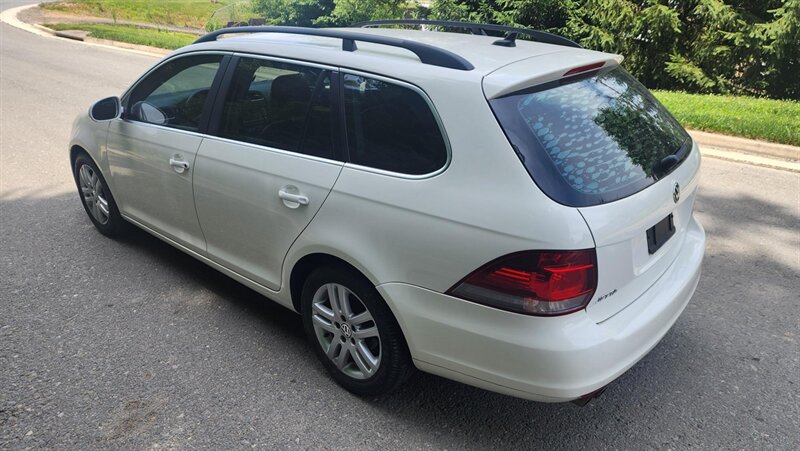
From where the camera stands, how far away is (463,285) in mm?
2393

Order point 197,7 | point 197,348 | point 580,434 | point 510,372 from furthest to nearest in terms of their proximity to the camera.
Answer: point 197,7 → point 197,348 → point 580,434 → point 510,372

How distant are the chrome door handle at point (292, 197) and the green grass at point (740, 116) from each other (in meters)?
6.61

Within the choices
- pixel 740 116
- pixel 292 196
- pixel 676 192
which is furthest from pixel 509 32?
pixel 740 116

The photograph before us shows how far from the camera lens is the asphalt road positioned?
9.14 ft

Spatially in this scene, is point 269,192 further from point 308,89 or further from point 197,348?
point 197,348

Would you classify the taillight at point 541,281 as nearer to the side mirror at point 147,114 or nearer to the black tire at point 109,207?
the side mirror at point 147,114

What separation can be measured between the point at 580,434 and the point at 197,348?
6.71 feet

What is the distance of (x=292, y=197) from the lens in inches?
116

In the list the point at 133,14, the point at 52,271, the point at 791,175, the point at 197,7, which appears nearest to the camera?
the point at 52,271

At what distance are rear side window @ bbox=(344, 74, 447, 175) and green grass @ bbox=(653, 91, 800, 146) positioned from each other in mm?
6387

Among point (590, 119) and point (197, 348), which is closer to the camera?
point (590, 119)

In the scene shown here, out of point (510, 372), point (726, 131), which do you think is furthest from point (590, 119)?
point (726, 131)

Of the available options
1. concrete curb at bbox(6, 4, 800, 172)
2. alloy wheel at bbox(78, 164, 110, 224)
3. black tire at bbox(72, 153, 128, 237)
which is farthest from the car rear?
concrete curb at bbox(6, 4, 800, 172)

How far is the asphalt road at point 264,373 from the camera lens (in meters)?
2.79
